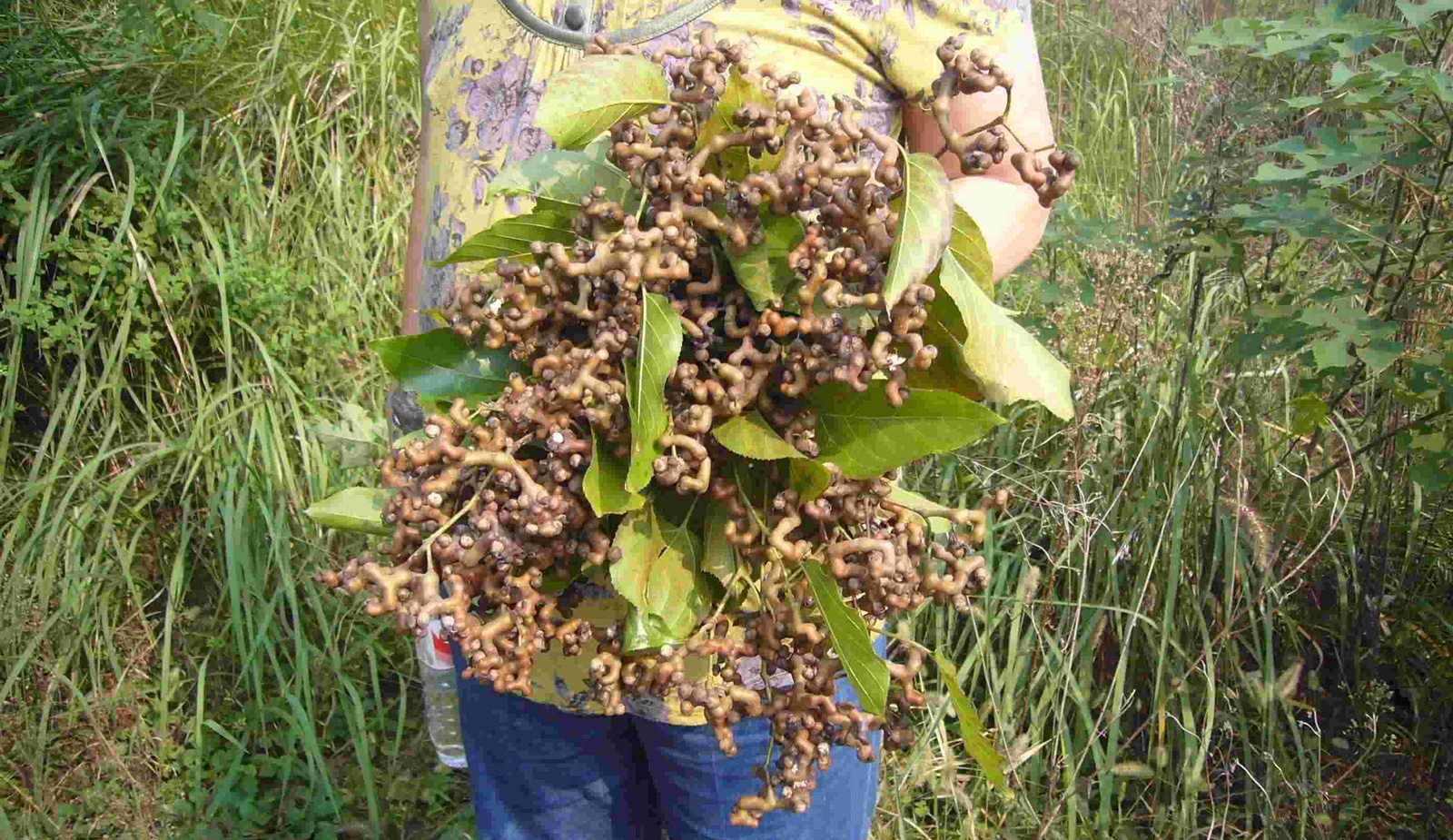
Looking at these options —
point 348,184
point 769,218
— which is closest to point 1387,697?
point 769,218

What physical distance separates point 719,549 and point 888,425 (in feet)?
0.59

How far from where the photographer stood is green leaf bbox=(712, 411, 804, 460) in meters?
0.84

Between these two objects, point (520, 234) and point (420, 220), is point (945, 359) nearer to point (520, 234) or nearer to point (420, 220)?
point (520, 234)

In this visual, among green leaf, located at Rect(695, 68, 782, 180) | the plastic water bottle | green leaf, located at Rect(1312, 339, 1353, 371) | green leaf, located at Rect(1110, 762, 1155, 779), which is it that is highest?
green leaf, located at Rect(695, 68, 782, 180)

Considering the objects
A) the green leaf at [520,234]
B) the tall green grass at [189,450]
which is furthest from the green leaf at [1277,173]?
the tall green grass at [189,450]

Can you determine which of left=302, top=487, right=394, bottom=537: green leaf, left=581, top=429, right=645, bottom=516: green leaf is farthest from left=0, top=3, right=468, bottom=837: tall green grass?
left=581, top=429, right=645, bottom=516: green leaf

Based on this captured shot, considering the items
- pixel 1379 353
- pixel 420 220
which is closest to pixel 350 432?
pixel 420 220

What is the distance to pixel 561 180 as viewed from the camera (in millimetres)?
921

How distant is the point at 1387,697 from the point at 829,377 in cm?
184

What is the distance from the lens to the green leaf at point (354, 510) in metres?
0.99

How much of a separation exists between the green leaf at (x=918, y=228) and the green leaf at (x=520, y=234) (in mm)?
268

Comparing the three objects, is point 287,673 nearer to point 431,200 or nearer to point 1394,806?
point 431,200

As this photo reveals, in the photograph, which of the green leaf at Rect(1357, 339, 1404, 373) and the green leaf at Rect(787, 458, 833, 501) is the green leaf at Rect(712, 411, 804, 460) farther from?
the green leaf at Rect(1357, 339, 1404, 373)

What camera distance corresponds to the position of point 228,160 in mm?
3162
